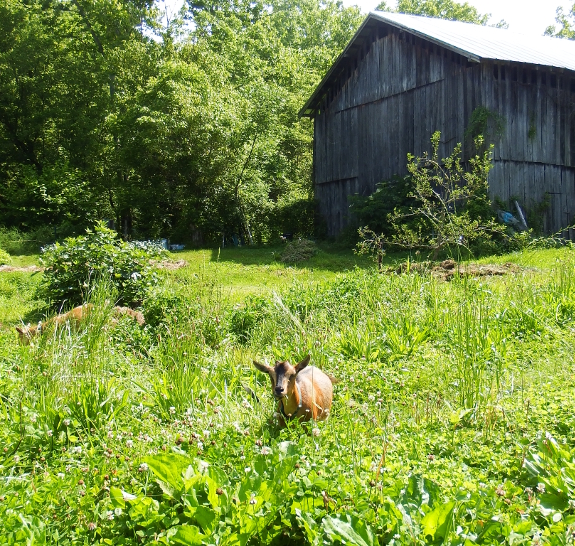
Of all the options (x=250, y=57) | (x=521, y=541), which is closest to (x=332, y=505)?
(x=521, y=541)

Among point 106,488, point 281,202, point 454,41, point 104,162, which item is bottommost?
point 106,488

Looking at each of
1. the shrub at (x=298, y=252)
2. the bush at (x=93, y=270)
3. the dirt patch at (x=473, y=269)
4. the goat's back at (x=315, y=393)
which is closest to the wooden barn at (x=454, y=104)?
the shrub at (x=298, y=252)

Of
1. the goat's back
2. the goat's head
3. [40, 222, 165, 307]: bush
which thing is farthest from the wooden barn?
the goat's head

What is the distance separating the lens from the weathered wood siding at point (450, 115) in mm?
16812

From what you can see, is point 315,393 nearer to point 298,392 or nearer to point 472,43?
point 298,392

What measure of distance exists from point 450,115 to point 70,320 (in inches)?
536

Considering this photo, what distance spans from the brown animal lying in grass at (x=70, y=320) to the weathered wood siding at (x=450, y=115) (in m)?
11.9

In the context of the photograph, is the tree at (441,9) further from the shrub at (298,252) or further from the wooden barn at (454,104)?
the shrub at (298,252)

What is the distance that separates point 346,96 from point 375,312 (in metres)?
15.7

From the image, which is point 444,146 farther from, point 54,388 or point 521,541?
point 521,541

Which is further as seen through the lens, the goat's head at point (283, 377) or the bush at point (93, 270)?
the bush at point (93, 270)

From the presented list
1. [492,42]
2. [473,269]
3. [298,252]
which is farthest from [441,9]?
[473,269]

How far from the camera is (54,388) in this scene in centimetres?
475

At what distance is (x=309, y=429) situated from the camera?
13.1 feet
